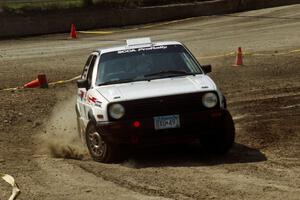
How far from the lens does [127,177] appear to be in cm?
824

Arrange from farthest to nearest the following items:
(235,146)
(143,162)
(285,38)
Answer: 1. (285,38)
2. (235,146)
3. (143,162)

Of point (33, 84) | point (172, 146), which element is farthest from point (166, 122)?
point (33, 84)

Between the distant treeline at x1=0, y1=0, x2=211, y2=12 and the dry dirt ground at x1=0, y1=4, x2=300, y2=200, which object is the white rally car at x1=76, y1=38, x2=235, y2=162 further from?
the distant treeline at x1=0, y1=0, x2=211, y2=12

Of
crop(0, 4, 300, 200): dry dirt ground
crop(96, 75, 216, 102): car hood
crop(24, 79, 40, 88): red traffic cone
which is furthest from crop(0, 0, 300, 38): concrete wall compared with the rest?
crop(96, 75, 216, 102): car hood

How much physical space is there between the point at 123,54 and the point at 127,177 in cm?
286

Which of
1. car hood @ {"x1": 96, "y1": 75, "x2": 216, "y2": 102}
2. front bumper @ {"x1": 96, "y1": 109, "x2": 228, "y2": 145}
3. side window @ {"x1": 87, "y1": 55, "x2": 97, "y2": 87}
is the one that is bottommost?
front bumper @ {"x1": 96, "y1": 109, "x2": 228, "y2": 145}

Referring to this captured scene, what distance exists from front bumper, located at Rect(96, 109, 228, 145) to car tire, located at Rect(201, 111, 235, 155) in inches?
5.4

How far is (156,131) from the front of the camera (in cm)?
922

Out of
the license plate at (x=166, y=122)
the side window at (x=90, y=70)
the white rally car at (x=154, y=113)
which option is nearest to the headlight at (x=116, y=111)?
the white rally car at (x=154, y=113)

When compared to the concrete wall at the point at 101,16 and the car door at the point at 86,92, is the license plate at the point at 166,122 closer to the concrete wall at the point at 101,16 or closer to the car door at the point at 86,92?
the car door at the point at 86,92

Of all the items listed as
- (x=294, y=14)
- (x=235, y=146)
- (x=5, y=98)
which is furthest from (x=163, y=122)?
(x=294, y=14)

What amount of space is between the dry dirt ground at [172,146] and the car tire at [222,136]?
0.17 m

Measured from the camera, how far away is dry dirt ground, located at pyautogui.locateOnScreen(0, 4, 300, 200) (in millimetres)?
7613

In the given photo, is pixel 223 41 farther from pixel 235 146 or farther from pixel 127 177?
pixel 127 177
